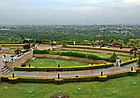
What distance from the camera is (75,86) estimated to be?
16.3 m

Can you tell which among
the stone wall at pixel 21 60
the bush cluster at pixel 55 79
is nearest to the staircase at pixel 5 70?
the stone wall at pixel 21 60

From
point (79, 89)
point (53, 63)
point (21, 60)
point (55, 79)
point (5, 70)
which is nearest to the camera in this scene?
point (79, 89)

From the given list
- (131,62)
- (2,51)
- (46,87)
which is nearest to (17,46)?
(2,51)

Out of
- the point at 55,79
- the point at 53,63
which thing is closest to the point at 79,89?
the point at 55,79

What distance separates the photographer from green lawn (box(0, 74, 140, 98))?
581 inches

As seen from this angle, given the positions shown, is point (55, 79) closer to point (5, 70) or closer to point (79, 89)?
point (79, 89)

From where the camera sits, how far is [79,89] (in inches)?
615

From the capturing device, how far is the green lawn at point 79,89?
48.4ft

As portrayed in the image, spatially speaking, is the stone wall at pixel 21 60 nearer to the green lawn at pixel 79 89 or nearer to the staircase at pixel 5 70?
the staircase at pixel 5 70

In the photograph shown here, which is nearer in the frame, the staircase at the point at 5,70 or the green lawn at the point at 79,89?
the green lawn at the point at 79,89

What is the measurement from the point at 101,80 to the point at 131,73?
110 inches

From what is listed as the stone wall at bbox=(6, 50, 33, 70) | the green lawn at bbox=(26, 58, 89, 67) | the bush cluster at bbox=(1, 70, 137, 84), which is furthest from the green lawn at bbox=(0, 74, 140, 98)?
the green lawn at bbox=(26, 58, 89, 67)

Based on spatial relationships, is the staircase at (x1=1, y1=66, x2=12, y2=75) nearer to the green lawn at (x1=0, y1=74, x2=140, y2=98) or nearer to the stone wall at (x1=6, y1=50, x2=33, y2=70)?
the stone wall at (x1=6, y1=50, x2=33, y2=70)

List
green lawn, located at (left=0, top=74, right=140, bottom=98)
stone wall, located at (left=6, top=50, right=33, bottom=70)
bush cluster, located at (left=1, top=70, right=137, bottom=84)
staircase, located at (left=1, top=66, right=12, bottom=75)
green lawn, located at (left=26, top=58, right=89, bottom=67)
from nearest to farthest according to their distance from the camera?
green lawn, located at (left=0, top=74, right=140, bottom=98) < bush cluster, located at (left=1, top=70, right=137, bottom=84) < staircase, located at (left=1, top=66, right=12, bottom=75) < stone wall, located at (left=6, top=50, right=33, bottom=70) < green lawn, located at (left=26, top=58, right=89, bottom=67)
